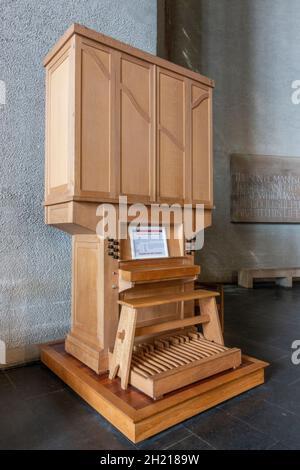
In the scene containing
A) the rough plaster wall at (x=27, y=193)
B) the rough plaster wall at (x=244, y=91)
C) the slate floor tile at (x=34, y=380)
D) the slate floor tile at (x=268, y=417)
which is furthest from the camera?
the rough plaster wall at (x=244, y=91)

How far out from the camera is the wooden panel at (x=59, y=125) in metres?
2.31

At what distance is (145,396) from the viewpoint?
2.04 meters

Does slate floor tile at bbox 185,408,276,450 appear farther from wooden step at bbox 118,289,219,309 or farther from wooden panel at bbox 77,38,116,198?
wooden panel at bbox 77,38,116,198

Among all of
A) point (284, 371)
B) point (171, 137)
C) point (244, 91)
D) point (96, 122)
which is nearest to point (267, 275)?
point (244, 91)

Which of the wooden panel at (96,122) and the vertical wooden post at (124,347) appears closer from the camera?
the vertical wooden post at (124,347)

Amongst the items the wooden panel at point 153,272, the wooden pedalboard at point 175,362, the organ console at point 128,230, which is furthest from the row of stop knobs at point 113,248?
the wooden pedalboard at point 175,362

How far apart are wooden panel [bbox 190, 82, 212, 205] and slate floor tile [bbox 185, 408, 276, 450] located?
1623 mm

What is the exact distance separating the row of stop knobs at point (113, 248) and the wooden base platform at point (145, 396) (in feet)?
2.66

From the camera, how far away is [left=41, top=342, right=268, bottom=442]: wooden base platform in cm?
185

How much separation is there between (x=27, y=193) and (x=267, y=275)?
4.94 meters

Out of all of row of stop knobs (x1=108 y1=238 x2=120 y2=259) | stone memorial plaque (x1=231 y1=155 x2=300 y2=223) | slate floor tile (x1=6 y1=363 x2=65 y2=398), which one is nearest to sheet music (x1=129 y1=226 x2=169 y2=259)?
row of stop knobs (x1=108 y1=238 x2=120 y2=259)

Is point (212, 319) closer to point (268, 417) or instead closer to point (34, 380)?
point (268, 417)

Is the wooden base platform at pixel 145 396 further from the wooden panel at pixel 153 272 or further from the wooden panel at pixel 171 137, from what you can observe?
the wooden panel at pixel 171 137
